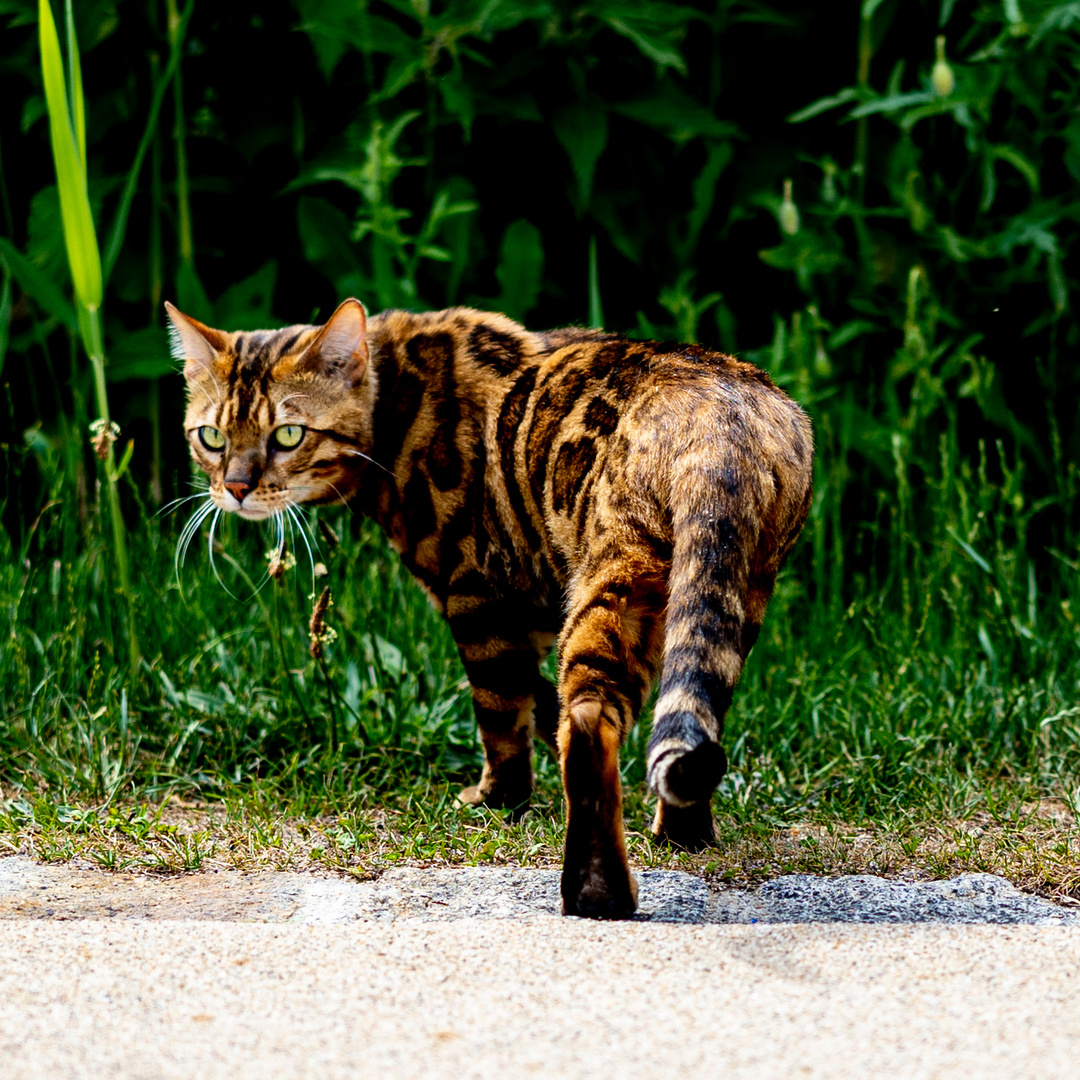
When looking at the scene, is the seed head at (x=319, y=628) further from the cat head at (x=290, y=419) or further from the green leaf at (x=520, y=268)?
the green leaf at (x=520, y=268)

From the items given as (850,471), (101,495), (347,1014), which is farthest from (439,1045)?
(850,471)

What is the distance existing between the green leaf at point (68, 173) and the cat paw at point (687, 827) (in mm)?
2107

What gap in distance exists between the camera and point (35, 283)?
4.09m

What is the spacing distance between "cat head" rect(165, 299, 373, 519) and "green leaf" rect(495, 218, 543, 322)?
142 centimetres

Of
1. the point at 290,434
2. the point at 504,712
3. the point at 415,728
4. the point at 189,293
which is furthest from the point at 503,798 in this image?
Answer: the point at 189,293

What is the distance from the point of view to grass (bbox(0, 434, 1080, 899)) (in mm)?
3164

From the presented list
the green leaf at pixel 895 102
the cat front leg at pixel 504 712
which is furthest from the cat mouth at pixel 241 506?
the green leaf at pixel 895 102

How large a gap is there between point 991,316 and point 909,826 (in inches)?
89.6

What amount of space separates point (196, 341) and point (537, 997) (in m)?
2.12

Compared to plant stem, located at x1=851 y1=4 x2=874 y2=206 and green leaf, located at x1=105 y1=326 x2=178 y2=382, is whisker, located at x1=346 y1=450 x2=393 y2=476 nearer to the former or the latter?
green leaf, located at x1=105 y1=326 x2=178 y2=382

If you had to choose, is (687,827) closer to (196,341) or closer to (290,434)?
(290,434)

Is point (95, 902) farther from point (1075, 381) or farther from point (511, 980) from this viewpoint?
point (1075, 381)

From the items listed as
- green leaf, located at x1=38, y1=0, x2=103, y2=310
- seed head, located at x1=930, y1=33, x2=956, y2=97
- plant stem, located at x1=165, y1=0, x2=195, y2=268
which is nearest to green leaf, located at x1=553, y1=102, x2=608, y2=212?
seed head, located at x1=930, y1=33, x2=956, y2=97

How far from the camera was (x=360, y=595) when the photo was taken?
171 inches
